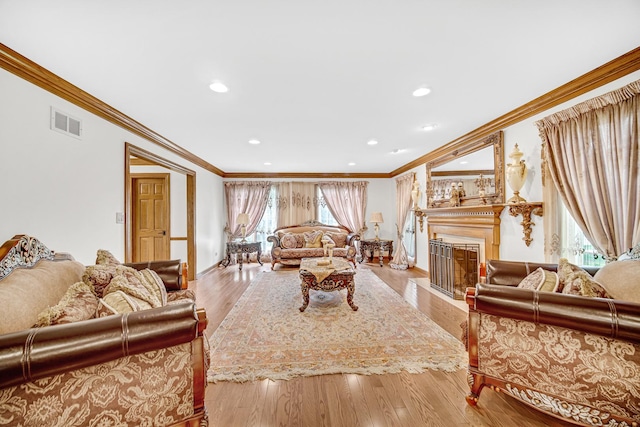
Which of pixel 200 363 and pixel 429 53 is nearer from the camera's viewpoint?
pixel 200 363

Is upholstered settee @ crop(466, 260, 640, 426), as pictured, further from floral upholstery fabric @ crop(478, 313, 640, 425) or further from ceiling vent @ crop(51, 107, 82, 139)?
ceiling vent @ crop(51, 107, 82, 139)

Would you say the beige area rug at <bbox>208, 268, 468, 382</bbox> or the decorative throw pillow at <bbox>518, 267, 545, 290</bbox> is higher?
the decorative throw pillow at <bbox>518, 267, 545, 290</bbox>

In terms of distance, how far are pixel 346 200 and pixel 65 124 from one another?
18.2ft

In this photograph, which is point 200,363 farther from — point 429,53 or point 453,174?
point 453,174

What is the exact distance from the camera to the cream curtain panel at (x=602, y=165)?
2.01 m

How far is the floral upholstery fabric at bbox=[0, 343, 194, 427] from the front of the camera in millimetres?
1012

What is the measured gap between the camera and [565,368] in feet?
4.54

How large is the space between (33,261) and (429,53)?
3.24 metres

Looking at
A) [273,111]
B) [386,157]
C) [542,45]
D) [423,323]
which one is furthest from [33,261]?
[386,157]

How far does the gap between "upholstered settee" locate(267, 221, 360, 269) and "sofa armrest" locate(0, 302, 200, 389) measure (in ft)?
15.0

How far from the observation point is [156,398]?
1.24m

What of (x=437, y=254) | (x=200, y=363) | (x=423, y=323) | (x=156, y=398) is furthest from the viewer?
(x=437, y=254)

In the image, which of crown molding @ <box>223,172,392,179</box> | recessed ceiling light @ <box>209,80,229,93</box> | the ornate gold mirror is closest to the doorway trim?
recessed ceiling light @ <box>209,80,229,93</box>

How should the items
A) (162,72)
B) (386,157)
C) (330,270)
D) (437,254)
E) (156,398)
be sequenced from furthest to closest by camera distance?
(386,157), (437,254), (330,270), (162,72), (156,398)
